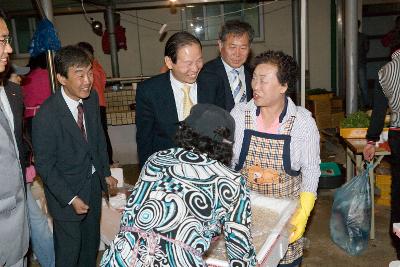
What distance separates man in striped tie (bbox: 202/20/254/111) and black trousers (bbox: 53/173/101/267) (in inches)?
48.8

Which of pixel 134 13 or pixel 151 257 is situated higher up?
pixel 134 13

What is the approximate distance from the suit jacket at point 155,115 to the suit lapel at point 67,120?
1.46ft

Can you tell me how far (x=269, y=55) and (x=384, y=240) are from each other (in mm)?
2686

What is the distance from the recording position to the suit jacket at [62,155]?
2.80m

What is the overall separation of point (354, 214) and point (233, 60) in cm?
177

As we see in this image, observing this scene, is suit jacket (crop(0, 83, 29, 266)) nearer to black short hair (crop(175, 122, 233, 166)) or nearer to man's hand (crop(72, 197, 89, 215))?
man's hand (crop(72, 197, 89, 215))

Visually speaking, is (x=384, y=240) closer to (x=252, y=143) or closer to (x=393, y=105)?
(x=393, y=105)

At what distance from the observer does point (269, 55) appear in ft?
7.80

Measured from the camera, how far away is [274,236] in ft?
6.12

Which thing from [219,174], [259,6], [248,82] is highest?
[259,6]

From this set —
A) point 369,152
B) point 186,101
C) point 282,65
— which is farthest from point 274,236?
point 369,152

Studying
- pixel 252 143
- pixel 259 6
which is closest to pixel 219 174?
pixel 252 143

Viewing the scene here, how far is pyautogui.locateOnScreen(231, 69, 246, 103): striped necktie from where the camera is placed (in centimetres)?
337

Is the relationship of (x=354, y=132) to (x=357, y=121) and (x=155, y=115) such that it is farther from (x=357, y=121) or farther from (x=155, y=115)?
(x=155, y=115)
